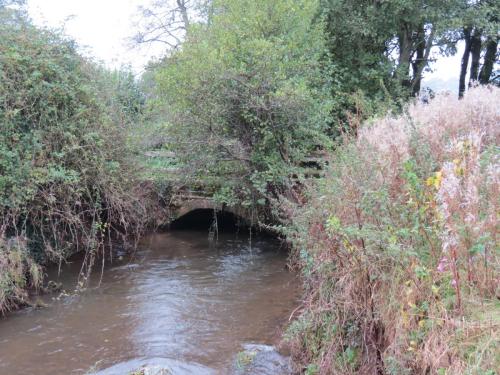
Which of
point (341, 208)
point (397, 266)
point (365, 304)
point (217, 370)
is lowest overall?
point (217, 370)

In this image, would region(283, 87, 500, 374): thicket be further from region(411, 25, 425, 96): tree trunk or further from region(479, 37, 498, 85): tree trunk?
region(479, 37, 498, 85): tree trunk

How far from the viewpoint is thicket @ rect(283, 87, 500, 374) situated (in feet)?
10.8

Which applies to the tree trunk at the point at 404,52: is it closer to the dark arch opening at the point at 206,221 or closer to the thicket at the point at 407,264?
the dark arch opening at the point at 206,221

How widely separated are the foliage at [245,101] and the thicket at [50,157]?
1.48 metres

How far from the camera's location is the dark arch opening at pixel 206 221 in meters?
12.7

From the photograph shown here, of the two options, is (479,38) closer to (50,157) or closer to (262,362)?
(50,157)

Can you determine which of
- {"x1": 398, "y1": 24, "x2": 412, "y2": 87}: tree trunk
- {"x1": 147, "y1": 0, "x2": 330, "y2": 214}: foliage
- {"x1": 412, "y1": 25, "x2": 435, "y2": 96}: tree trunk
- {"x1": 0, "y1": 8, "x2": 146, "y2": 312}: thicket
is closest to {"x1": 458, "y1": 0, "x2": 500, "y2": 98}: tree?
{"x1": 412, "y1": 25, "x2": 435, "y2": 96}: tree trunk

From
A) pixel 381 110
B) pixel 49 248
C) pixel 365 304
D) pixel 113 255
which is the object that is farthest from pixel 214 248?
pixel 365 304

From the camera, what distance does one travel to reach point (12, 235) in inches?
313

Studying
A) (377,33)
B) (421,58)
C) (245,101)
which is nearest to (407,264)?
(245,101)

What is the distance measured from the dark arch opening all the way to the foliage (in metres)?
1.91

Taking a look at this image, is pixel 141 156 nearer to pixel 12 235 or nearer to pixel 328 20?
pixel 12 235

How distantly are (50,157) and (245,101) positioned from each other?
3.93m

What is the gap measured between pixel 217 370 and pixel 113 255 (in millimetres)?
5549
